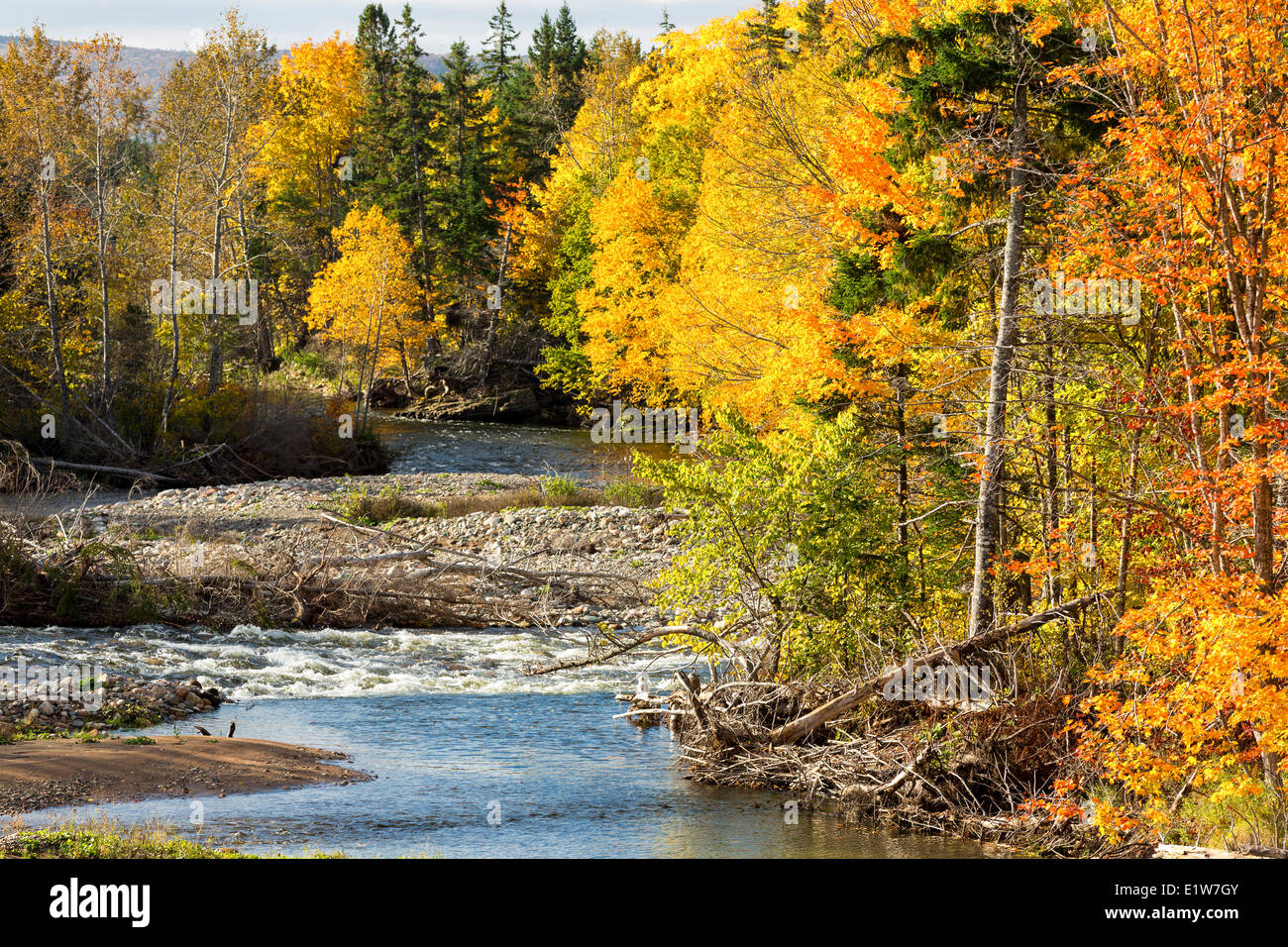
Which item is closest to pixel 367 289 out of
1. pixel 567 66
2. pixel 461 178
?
pixel 461 178

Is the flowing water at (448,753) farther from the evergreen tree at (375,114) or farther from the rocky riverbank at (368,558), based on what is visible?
the evergreen tree at (375,114)

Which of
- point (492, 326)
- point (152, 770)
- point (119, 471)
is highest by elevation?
point (492, 326)

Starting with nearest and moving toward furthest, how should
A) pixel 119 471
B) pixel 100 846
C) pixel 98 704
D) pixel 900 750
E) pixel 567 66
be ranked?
pixel 100 846, pixel 900 750, pixel 98 704, pixel 119 471, pixel 567 66

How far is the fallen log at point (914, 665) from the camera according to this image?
12555 millimetres

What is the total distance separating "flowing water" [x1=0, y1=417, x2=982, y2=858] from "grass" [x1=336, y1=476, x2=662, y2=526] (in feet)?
24.8

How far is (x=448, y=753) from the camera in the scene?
563 inches

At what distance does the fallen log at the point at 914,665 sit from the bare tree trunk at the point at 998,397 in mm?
509

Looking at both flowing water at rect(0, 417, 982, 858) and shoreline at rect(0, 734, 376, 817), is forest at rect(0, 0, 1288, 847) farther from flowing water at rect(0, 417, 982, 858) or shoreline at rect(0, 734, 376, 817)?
shoreline at rect(0, 734, 376, 817)

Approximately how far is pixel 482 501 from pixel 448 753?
15262 mm

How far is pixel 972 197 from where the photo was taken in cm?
1493

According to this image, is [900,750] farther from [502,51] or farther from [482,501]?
[502,51]

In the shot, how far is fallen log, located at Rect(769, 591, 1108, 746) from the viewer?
1255 cm

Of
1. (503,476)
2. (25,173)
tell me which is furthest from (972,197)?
(25,173)

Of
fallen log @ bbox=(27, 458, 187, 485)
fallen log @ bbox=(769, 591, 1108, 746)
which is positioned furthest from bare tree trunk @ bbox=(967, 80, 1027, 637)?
fallen log @ bbox=(27, 458, 187, 485)
